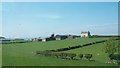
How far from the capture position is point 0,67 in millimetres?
29609

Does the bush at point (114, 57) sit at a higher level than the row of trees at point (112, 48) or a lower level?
lower

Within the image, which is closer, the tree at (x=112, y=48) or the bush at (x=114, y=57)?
the tree at (x=112, y=48)

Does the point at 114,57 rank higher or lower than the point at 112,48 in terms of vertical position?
lower

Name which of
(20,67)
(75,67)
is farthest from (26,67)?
(75,67)

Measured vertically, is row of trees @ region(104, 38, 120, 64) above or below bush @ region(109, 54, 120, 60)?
above

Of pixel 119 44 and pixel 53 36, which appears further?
pixel 53 36

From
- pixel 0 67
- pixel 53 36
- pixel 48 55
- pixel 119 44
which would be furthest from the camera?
pixel 53 36

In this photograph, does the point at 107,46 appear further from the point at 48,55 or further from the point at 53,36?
the point at 53,36

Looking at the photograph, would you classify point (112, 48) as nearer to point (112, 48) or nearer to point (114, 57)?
point (112, 48)

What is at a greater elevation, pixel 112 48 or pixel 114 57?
pixel 112 48

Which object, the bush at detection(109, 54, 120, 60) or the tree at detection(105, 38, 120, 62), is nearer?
the tree at detection(105, 38, 120, 62)

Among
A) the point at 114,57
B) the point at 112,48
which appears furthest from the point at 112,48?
the point at 114,57

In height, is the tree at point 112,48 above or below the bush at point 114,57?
above

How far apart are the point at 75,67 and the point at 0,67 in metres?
9.32
